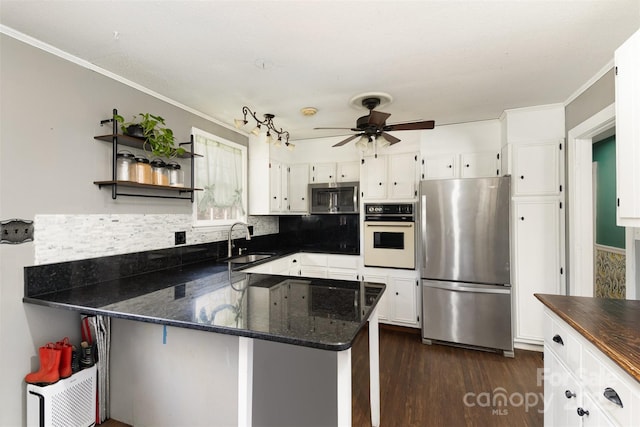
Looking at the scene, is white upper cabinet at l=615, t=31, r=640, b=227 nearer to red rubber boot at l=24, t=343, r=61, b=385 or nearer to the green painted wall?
the green painted wall

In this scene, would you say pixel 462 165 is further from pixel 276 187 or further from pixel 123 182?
pixel 123 182

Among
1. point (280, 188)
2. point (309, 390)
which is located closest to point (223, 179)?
point (280, 188)

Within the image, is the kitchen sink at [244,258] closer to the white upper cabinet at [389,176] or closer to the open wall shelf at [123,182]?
the open wall shelf at [123,182]

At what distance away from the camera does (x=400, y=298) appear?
11.4 feet

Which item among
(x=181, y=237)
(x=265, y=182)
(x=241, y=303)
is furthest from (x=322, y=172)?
(x=241, y=303)

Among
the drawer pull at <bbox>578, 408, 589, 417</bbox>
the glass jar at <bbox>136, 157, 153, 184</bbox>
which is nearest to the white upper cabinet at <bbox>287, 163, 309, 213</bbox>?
the glass jar at <bbox>136, 157, 153, 184</bbox>

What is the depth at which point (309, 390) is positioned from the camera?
1477 mm

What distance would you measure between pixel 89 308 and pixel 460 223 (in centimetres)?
309

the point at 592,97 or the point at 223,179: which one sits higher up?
the point at 592,97

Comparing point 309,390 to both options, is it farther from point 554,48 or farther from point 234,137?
point 234,137

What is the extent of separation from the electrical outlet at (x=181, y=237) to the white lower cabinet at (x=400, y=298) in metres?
2.23

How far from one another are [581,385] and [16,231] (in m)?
2.94

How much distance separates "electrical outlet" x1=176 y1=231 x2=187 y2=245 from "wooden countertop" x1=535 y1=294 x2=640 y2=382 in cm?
278

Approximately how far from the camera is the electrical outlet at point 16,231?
5.12 feet
